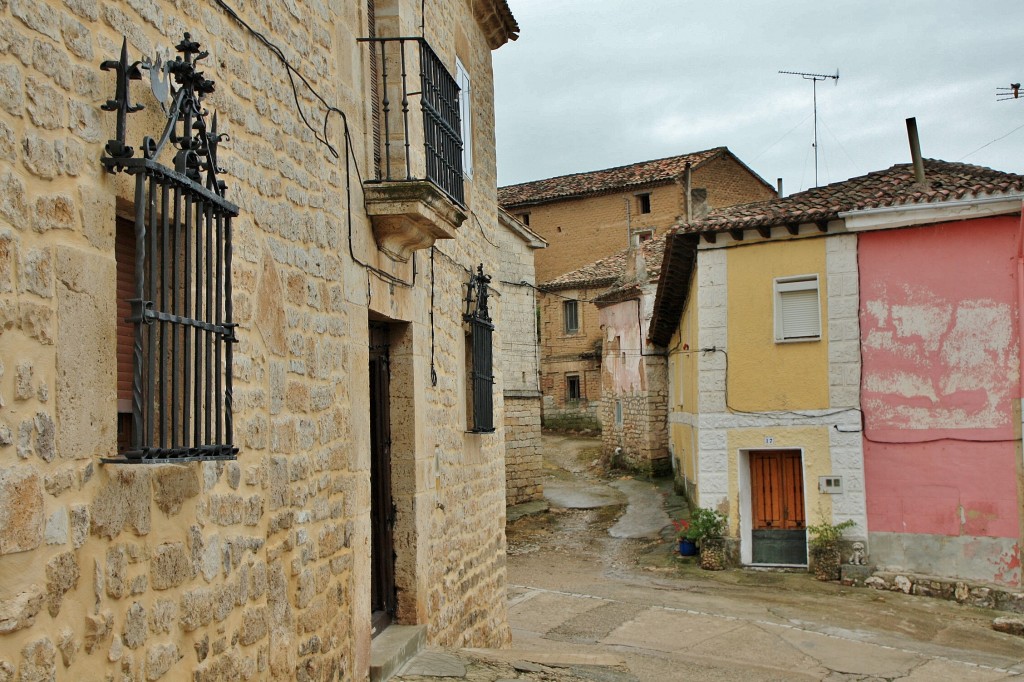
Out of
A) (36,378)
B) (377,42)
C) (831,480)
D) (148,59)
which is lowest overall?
(831,480)

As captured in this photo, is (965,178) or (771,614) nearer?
(771,614)

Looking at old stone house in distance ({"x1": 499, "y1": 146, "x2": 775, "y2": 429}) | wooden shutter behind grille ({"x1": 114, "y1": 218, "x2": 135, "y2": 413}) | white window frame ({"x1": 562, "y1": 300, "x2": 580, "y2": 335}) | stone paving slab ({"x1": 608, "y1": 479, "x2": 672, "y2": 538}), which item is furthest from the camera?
white window frame ({"x1": 562, "y1": 300, "x2": 580, "y2": 335})

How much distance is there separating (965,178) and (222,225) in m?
13.5

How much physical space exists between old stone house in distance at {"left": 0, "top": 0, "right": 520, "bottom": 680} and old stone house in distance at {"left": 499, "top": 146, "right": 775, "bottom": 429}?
91.9 feet

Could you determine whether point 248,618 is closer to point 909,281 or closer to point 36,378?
point 36,378

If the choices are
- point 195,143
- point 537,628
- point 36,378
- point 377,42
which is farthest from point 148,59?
point 537,628

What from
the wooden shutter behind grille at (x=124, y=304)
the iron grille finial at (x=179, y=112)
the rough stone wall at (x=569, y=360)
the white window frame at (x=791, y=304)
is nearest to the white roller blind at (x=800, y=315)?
the white window frame at (x=791, y=304)

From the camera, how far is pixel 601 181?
3991 centimetres

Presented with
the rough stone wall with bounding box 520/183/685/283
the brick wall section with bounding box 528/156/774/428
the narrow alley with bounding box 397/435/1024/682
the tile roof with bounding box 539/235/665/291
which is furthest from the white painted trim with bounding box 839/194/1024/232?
the rough stone wall with bounding box 520/183/685/283

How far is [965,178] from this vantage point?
14492 millimetres

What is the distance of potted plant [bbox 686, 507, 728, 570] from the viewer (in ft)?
48.2

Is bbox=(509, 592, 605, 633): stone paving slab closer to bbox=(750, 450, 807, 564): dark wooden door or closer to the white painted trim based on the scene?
bbox=(750, 450, 807, 564): dark wooden door

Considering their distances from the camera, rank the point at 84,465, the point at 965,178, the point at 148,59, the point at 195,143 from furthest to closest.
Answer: the point at 965,178
the point at 195,143
the point at 148,59
the point at 84,465

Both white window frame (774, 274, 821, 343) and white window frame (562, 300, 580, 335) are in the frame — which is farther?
white window frame (562, 300, 580, 335)
